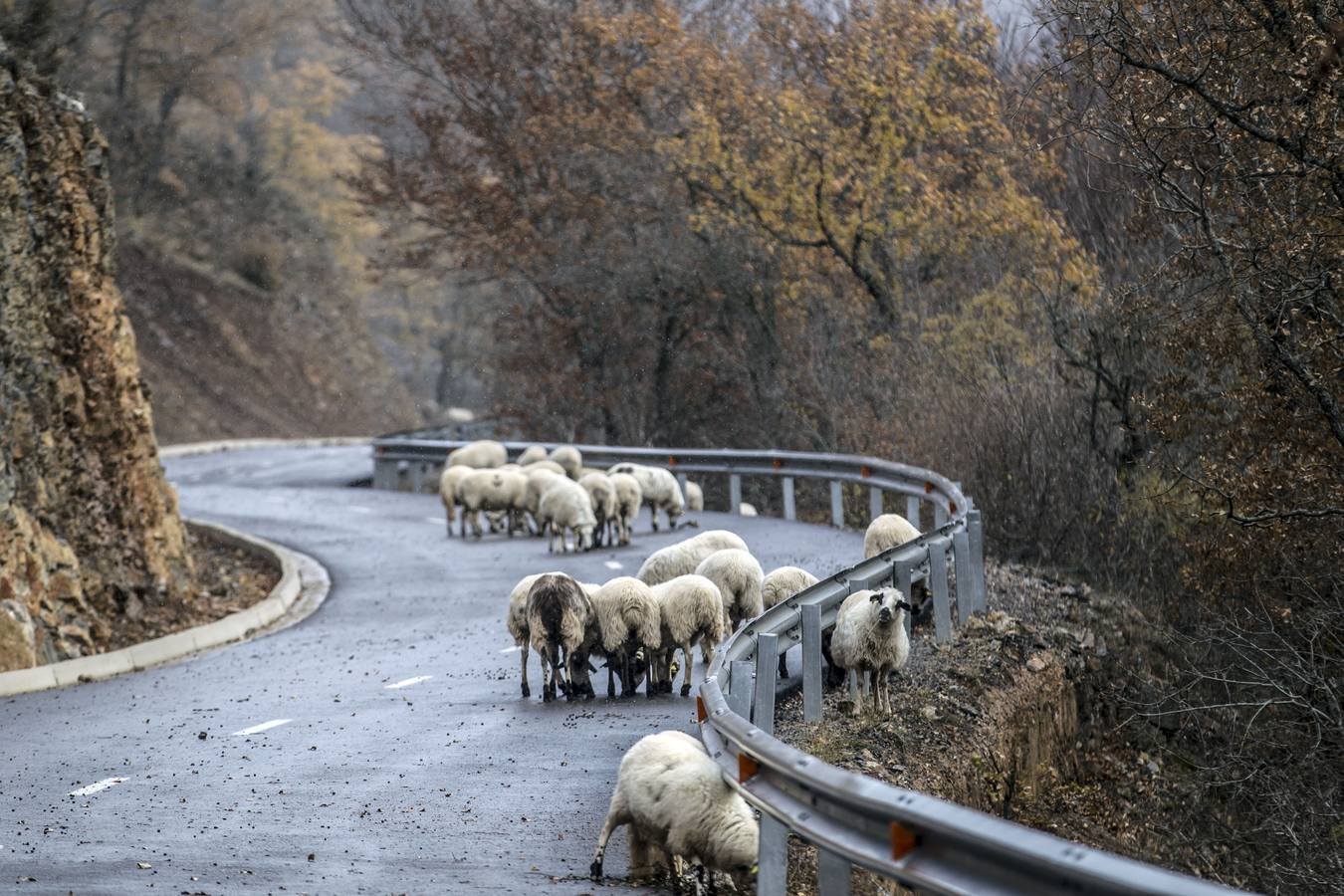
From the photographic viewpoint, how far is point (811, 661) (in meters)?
10.7

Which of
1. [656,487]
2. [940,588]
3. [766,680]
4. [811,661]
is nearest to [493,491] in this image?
[656,487]

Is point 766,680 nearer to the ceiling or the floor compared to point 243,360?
nearer to the floor

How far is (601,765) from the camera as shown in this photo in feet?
34.4

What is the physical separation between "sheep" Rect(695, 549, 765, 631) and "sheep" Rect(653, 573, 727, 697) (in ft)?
2.58

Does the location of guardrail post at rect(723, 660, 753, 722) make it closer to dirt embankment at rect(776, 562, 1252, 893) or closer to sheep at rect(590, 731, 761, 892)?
dirt embankment at rect(776, 562, 1252, 893)

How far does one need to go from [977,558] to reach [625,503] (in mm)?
8118

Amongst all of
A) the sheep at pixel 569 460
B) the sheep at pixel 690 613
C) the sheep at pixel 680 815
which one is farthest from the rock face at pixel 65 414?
the sheep at pixel 680 815

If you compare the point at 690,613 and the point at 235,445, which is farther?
the point at 235,445

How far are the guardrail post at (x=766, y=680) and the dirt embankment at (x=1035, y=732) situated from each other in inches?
24.9

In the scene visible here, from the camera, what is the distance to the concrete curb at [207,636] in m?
15.1

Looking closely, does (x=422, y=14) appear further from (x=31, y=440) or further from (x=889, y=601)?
(x=889, y=601)

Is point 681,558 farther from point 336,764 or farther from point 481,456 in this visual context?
point 481,456

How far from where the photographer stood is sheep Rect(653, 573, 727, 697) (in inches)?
482

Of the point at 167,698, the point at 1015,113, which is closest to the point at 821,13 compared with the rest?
the point at 1015,113
